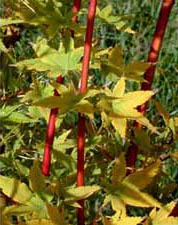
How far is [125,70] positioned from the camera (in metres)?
0.90

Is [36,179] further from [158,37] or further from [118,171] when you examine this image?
[158,37]

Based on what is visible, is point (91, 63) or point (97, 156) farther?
point (97, 156)

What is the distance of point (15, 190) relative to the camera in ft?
2.90

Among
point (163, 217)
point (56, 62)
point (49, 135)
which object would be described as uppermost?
point (56, 62)

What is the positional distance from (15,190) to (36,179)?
3cm

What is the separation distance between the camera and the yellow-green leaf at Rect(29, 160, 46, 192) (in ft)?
2.88

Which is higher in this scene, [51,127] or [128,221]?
[51,127]

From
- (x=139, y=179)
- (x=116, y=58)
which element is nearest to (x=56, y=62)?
(x=116, y=58)

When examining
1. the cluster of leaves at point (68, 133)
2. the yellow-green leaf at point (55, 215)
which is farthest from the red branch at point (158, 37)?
the yellow-green leaf at point (55, 215)

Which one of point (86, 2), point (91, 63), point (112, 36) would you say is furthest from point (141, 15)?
point (91, 63)

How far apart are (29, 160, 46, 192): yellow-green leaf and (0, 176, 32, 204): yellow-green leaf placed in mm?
11

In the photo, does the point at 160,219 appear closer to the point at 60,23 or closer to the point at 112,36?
the point at 60,23

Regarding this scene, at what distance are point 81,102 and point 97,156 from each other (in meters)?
0.34

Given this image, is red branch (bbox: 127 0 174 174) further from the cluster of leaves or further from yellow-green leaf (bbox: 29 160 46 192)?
yellow-green leaf (bbox: 29 160 46 192)
